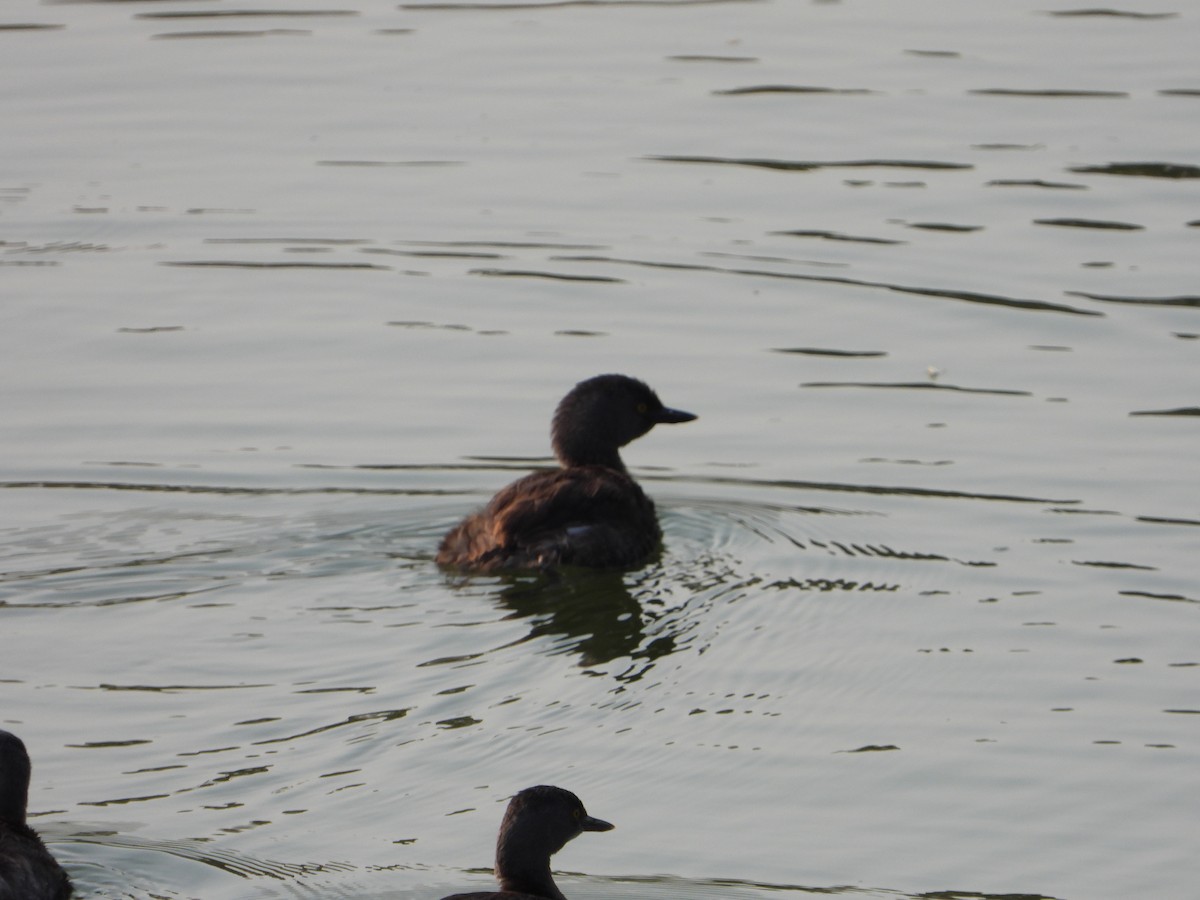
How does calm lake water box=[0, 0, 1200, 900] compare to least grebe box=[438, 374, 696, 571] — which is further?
least grebe box=[438, 374, 696, 571]

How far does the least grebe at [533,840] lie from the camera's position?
7.02 meters

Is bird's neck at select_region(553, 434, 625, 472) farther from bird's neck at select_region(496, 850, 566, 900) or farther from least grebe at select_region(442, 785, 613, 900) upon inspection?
bird's neck at select_region(496, 850, 566, 900)

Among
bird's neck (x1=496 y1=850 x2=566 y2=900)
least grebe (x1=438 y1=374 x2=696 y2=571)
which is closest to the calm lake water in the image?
least grebe (x1=438 y1=374 x2=696 y2=571)

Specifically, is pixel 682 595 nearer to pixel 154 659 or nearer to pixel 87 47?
pixel 154 659

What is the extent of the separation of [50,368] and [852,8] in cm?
1097

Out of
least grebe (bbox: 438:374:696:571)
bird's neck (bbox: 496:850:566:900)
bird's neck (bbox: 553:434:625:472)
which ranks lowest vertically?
bird's neck (bbox: 496:850:566:900)

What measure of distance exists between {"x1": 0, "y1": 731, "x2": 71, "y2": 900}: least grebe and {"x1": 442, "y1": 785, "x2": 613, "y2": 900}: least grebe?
125cm

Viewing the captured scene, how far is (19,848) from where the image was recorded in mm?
7141

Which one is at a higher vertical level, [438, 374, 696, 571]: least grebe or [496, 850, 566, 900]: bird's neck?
[438, 374, 696, 571]: least grebe

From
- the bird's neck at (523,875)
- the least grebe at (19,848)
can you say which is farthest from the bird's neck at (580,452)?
the bird's neck at (523,875)

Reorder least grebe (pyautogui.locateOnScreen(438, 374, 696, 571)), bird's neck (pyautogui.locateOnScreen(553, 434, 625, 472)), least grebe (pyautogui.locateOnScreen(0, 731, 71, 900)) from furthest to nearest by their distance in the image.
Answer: bird's neck (pyautogui.locateOnScreen(553, 434, 625, 472)) < least grebe (pyautogui.locateOnScreen(438, 374, 696, 571)) < least grebe (pyautogui.locateOnScreen(0, 731, 71, 900))

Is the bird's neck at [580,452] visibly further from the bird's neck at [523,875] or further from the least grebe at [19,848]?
the bird's neck at [523,875]

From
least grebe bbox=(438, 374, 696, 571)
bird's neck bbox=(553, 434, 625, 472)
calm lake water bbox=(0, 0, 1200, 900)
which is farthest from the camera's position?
bird's neck bbox=(553, 434, 625, 472)

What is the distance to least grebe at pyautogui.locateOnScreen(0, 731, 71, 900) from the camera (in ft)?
22.8
